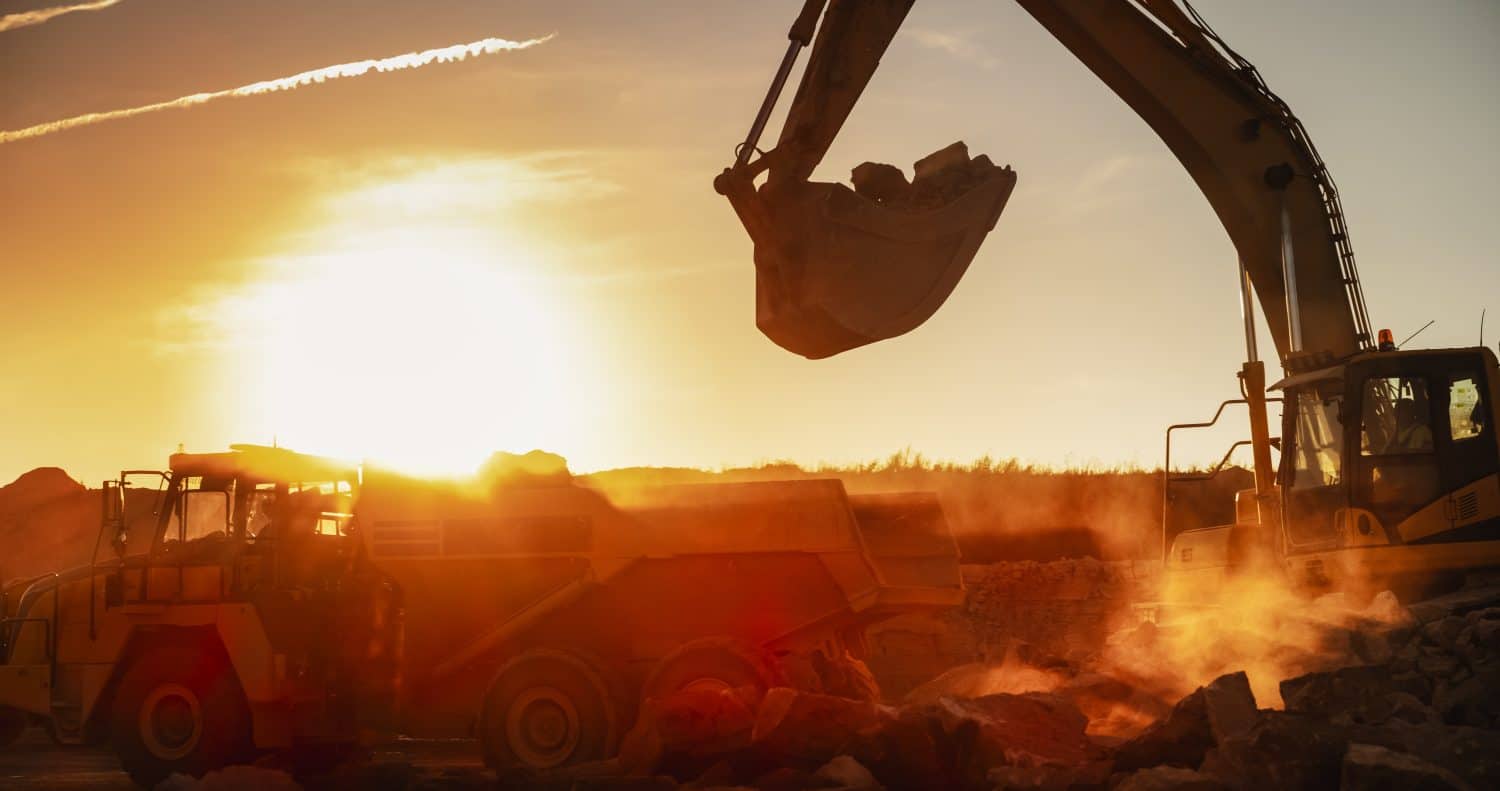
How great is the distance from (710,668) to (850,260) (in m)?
3.54

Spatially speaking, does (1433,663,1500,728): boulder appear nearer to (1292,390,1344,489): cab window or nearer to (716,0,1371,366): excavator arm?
(1292,390,1344,489): cab window

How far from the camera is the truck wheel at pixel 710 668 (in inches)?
423

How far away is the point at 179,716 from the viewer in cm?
1075

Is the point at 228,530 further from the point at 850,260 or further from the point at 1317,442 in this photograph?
the point at 1317,442

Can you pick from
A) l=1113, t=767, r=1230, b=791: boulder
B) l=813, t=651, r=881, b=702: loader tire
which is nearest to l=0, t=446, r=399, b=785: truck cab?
l=813, t=651, r=881, b=702: loader tire

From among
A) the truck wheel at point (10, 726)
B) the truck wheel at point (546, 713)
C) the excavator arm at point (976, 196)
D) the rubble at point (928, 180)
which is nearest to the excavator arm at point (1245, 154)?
the excavator arm at point (976, 196)

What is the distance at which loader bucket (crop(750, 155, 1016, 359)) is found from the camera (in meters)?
9.65

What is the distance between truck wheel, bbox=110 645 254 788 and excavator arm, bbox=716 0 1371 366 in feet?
17.3

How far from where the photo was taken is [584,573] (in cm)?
1123

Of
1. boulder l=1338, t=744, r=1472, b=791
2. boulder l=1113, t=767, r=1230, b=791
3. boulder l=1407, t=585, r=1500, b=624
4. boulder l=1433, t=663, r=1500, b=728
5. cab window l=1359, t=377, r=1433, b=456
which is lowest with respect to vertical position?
boulder l=1113, t=767, r=1230, b=791

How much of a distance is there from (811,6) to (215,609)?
6656 millimetres

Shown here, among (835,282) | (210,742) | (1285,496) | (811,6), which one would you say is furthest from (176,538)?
(1285,496)

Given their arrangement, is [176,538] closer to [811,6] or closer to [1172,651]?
[811,6]

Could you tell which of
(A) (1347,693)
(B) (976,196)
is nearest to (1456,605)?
(A) (1347,693)
